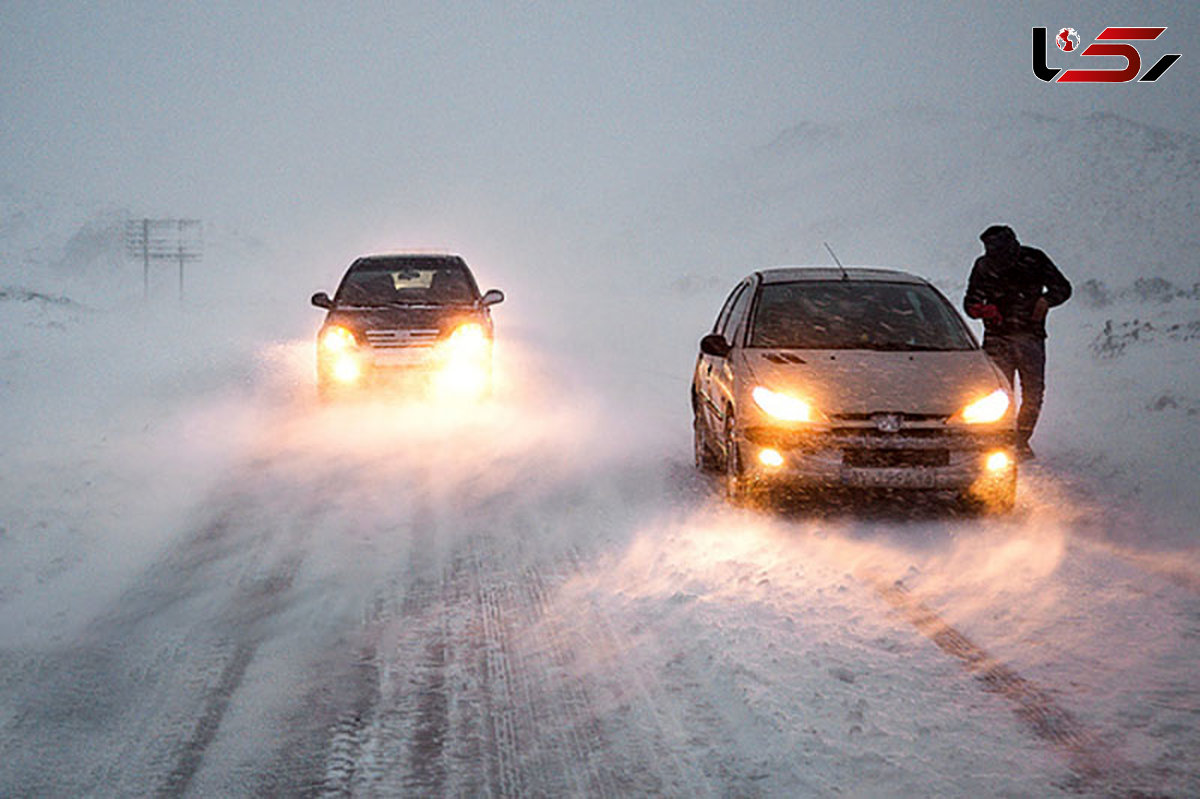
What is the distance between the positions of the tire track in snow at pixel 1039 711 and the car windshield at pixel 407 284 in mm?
7837

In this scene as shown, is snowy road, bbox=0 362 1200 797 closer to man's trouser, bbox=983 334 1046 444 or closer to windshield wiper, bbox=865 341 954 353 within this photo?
windshield wiper, bbox=865 341 954 353

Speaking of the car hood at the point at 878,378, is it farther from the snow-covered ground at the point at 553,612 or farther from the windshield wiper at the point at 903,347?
the snow-covered ground at the point at 553,612

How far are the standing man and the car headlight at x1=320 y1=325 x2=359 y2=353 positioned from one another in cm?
604

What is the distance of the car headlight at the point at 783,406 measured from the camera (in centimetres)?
648

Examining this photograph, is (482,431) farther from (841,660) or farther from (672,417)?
(841,660)

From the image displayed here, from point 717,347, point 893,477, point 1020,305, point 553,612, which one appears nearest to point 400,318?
point 717,347

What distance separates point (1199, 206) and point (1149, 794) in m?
97.9

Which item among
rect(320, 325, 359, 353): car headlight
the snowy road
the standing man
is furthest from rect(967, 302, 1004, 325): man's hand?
rect(320, 325, 359, 353): car headlight

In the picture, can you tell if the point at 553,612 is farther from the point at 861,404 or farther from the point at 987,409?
the point at 987,409

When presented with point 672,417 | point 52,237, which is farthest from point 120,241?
point 672,417

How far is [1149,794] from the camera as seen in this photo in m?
3.07

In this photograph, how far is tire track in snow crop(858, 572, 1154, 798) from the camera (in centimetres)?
318

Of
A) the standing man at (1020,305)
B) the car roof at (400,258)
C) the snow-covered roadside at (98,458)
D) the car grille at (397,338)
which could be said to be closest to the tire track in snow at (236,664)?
the snow-covered roadside at (98,458)

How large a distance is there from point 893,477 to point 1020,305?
322cm
